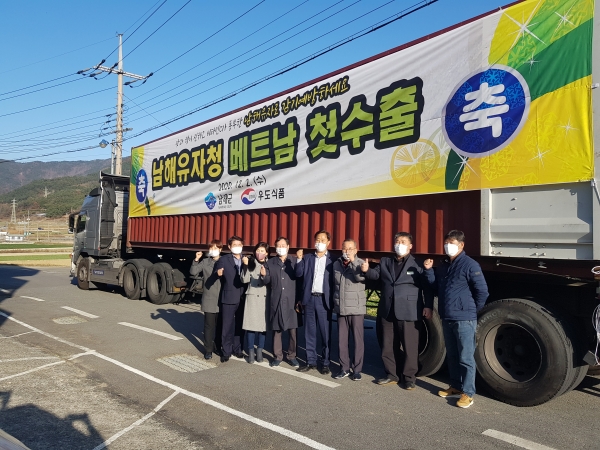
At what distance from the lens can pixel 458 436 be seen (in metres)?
4.09

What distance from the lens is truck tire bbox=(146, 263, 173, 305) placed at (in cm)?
1209

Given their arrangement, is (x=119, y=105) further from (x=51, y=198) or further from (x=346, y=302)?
(x=51, y=198)

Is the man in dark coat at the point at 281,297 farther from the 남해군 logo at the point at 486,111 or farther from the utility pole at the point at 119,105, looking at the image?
→ the utility pole at the point at 119,105

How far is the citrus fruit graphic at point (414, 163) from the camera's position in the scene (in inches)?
225

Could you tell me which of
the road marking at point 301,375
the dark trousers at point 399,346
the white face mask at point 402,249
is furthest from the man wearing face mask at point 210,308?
the white face mask at point 402,249

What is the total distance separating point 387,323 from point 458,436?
1.68m

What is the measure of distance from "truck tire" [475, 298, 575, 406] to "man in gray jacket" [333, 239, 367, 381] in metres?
1.31

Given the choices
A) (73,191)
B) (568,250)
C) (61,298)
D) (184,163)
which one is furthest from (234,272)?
(73,191)

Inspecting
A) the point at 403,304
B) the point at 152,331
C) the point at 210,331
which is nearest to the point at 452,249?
the point at 403,304

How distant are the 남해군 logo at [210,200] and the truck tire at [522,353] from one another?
617 cm

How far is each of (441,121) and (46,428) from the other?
4969 millimetres

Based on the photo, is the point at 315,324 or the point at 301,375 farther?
the point at 315,324

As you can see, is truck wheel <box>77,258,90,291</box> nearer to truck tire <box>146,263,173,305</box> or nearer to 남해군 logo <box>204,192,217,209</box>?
truck tire <box>146,263,173,305</box>

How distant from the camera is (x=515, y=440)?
4.00 meters
